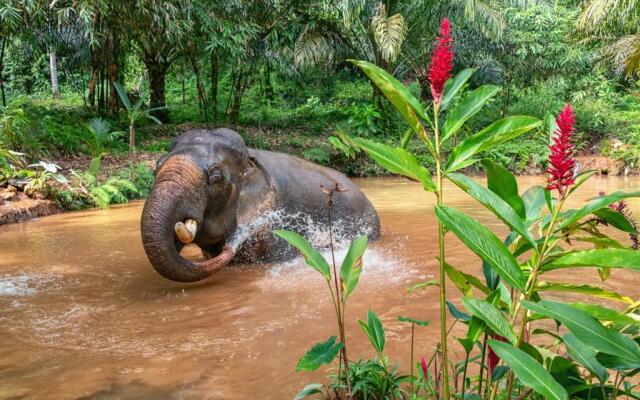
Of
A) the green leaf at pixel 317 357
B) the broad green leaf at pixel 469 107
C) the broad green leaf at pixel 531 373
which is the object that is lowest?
the green leaf at pixel 317 357

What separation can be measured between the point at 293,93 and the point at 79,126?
11838 mm

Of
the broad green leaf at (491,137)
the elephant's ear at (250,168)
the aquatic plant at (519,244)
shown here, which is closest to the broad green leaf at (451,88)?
the aquatic plant at (519,244)

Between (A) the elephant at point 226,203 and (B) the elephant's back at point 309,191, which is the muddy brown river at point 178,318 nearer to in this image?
(A) the elephant at point 226,203

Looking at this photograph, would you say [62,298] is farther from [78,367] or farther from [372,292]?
[372,292]

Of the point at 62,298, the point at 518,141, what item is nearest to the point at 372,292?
the point at 62,298

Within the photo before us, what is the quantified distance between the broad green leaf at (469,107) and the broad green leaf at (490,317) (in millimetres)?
496

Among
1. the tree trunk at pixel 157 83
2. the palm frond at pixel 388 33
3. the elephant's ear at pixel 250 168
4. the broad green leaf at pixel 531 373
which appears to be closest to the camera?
the broad green leaf at pixel 531 373

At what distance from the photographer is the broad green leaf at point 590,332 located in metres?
1.32

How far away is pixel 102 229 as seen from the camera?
27.7 ft

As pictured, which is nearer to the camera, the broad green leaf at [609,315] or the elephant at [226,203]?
the broad green leaf at [609,315]

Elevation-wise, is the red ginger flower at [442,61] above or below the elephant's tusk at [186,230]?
above

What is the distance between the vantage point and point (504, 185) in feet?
5.48

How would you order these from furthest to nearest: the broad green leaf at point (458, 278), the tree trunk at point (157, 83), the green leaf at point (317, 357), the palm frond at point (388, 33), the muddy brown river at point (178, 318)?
the tree trunk at point (157, 83)
the palm frond at point (388, 33)
the muddy brown river at point (178, 318)
the green leaf at point (317, 357)
the broad green leaf at point (458, 278)

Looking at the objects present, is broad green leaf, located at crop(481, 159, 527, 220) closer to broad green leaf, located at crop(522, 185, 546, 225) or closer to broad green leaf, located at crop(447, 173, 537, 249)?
broad green leaf, located at crop(522, 185, 546, 225)
